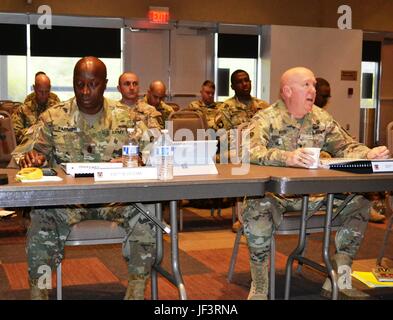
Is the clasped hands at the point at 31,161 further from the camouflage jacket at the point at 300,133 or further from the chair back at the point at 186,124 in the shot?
the chair back at the point at 186,124

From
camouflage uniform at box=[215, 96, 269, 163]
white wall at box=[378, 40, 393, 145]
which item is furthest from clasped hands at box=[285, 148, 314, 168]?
white wall at box=[378, 40, 393, 145]

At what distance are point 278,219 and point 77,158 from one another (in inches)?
44.5

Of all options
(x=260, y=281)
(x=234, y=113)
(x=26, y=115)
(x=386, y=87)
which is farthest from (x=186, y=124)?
(x=386, y=87)

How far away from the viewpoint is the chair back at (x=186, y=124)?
4.86 m

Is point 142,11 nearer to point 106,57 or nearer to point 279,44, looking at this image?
point 106,57

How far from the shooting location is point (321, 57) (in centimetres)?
1038

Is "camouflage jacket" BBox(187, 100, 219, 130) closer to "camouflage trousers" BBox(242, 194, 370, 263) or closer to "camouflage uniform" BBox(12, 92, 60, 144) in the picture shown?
"camouflage uniform" BBox(12, 92, 60, 144)

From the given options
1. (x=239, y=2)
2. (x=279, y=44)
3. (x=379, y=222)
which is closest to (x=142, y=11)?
(x=239, y=2)

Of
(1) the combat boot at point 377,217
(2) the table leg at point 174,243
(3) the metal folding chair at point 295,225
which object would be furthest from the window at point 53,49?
(2) the table leg at point 174,243

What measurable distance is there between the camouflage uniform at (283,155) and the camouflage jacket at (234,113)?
2.99 metres

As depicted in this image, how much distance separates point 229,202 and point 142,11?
441cm

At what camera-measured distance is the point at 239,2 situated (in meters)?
10.1

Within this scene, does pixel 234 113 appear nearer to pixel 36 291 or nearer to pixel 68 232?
pixel 68 232

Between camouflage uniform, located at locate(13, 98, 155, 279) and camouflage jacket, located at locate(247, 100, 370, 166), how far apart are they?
0.69 meters
